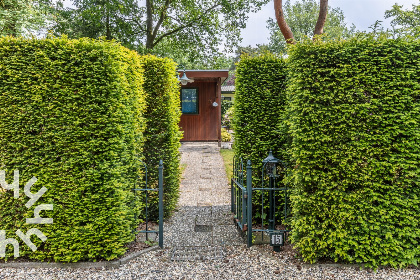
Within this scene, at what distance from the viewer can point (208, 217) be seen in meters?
4.57

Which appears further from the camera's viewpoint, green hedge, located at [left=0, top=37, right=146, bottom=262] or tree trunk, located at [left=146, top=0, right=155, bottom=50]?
tree trunk, located at [left=146, top=0, right=155, bottom=50]

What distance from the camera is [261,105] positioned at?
384cm

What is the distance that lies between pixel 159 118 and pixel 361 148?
2745mm

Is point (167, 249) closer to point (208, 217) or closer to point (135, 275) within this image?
point (135, 275)

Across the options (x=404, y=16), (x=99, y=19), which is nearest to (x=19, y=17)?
(x=99, y=19)

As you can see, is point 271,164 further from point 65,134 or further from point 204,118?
point 204,118

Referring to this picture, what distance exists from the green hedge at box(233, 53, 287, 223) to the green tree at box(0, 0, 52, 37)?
8.76 metres

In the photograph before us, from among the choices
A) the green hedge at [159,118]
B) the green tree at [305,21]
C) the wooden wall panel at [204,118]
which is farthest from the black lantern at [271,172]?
the green tree at [305,21]

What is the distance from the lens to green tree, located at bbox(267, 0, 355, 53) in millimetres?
26078

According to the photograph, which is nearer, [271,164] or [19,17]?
[271,164]

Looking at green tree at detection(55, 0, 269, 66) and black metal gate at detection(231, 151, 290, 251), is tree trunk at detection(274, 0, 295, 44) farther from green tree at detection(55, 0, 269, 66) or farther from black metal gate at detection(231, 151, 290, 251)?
green tree at detection(55, 0, 269, 66)

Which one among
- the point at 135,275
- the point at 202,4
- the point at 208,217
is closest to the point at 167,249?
the point at 135,275

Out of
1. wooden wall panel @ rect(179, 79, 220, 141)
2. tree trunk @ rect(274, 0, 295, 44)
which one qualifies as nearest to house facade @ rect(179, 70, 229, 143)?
wooden wall panel @ rect(179, 79, 220, 141)

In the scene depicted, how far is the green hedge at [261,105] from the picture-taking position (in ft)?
12.5
